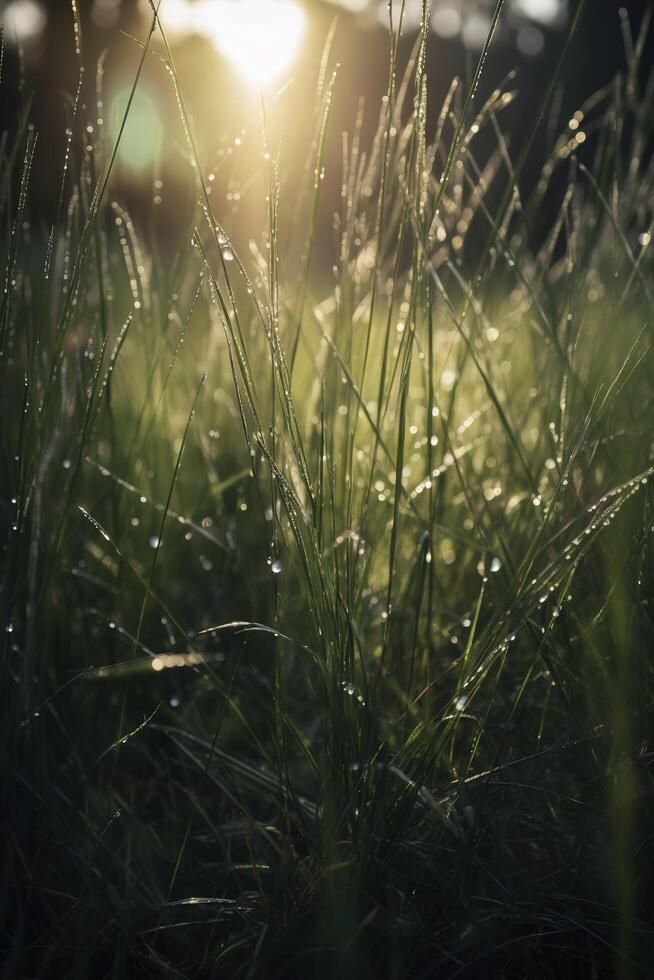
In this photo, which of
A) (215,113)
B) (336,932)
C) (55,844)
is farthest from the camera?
(215,113)

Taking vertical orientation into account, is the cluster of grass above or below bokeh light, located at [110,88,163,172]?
below

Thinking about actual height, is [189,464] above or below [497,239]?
below

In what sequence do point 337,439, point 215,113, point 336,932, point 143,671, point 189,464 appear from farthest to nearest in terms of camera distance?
1. point 215,113
2. point 189,464
3. point 337,439
4. point 143,671
5. point 336,932

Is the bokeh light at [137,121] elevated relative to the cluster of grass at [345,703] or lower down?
elevated

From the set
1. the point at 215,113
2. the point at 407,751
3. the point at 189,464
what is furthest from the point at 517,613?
the point at 215,113

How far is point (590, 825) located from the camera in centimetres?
70

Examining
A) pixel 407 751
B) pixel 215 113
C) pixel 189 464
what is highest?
pixel 215 113

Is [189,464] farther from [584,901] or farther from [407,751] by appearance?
[584,901]

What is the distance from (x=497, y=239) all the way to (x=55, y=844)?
733 millimetres

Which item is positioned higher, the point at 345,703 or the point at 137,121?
the point at 137,121

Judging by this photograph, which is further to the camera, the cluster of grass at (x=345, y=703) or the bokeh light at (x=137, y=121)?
the bokeh light at (x=137, y=121)

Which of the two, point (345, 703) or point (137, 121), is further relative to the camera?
point (137, 121)

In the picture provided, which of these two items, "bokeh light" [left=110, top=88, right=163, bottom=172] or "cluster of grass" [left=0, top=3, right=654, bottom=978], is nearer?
"cluster of grass" [left=0, top=3, right=654, bottom=978]

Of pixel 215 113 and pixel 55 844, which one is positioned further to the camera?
pixel 215 113
